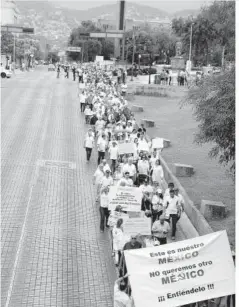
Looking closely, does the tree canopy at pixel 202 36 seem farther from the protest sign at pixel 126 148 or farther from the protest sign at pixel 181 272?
the protest sign at pixel 181 272

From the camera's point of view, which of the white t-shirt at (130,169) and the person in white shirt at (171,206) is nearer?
the person in white shirt at (171,206)

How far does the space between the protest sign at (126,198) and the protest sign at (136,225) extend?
2.39m

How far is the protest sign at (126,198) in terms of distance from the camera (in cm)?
1434

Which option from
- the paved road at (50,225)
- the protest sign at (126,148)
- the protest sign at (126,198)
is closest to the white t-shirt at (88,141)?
the paved road at (50,225)

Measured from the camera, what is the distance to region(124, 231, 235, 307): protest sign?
900 centimetres

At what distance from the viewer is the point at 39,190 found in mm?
18859

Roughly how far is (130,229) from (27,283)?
2.29 metres

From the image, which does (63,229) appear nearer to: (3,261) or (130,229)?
(3,261)

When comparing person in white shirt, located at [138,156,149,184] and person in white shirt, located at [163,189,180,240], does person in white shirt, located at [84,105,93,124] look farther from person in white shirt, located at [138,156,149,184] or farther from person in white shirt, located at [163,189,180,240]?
person in white shirt, located at [163,189,180,240]

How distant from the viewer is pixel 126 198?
566 inches

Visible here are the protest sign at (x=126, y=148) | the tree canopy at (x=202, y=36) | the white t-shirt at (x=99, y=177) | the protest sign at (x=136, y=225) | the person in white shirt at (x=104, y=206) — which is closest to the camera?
the protest sign at (x=136, y=225)

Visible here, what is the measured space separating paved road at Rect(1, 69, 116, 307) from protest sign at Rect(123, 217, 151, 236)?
1.17 m

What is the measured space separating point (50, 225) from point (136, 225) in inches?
168

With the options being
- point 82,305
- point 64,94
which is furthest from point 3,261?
point 64,94
